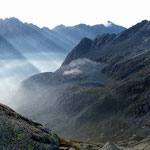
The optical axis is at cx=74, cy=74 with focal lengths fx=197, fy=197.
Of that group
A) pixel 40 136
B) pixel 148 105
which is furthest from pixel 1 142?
pixel 148 105

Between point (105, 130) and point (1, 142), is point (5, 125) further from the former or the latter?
point (105, 130)

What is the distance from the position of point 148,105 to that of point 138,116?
1575 cm

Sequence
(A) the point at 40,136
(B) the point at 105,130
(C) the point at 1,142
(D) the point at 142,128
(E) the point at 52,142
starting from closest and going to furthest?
1. (C) the point at 1,142
2. (A) the point at 40,136
3. (E) the point at 52,142
4. (D) the point at 142,128
5. (B) the point at 105,130

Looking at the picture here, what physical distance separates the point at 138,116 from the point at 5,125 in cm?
18507

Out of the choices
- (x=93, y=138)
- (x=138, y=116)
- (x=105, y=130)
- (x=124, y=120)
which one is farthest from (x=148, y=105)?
(x=93, y=138)

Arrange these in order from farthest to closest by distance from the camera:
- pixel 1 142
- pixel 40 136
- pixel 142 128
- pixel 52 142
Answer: pixel 142 128 < pixel 52 142 < pixel 40 136 < pixel 1 142

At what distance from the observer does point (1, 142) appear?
18.8m

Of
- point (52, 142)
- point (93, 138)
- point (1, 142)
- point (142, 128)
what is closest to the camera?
point (1, 142)

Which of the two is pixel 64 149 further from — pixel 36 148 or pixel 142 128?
pixel 142 128

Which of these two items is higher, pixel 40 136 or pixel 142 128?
pixel 142 128

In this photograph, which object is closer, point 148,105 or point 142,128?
point 142,128

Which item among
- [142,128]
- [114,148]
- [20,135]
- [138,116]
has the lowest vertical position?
[114,148]

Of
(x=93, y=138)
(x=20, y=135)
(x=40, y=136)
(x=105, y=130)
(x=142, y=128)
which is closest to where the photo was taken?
(x=20, y=135)

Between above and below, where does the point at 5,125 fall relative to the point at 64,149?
above
